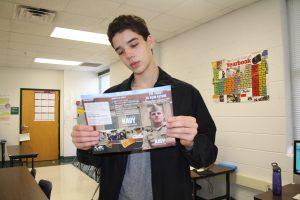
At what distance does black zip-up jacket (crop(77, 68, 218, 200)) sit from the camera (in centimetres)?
112

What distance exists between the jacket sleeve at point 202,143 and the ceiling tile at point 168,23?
110 inches

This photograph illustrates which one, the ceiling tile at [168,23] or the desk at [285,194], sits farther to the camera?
the ceiling tile at [168,23]

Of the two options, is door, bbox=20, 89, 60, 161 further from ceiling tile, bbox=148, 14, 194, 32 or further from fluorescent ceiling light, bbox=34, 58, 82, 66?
ceiling tile, bbox=148, 14, 194, 32

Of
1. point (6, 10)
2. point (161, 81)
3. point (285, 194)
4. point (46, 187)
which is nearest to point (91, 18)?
point (6, 10)

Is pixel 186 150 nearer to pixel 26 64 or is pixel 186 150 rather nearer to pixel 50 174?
pixel 50 174

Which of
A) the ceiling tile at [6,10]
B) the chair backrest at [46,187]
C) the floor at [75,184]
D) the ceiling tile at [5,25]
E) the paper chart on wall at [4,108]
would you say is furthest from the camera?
the paper chart on wall at [4,108]

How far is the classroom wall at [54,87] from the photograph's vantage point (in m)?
7.22

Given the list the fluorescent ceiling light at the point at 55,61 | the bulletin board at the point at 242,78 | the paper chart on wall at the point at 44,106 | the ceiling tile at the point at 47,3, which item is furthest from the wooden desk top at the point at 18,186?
the paper chart on wall at the point at 44,106

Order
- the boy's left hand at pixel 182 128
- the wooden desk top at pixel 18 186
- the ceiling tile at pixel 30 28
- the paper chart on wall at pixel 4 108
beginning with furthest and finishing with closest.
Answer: the paper chart on wall at pixel 4 108
the ceiling tile at pixel 30 28
the wooden desk top at pixel 18 186
the boy's left hand at pixel 182 128

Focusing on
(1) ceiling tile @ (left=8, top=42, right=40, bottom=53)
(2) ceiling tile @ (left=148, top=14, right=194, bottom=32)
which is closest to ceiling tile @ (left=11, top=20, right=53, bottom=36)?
(1) ceiling tile @ (left=8, top=42, right=40, bottom=53)

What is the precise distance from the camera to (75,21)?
385cm

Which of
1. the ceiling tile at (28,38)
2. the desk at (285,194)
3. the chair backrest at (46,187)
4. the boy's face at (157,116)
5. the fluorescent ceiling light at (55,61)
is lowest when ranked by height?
the desk at (285,194)

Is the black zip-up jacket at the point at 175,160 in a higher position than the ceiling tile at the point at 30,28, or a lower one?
lower

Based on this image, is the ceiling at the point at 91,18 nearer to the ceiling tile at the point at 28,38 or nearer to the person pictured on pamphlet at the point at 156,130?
the ceiling tile at the point at 28,38
